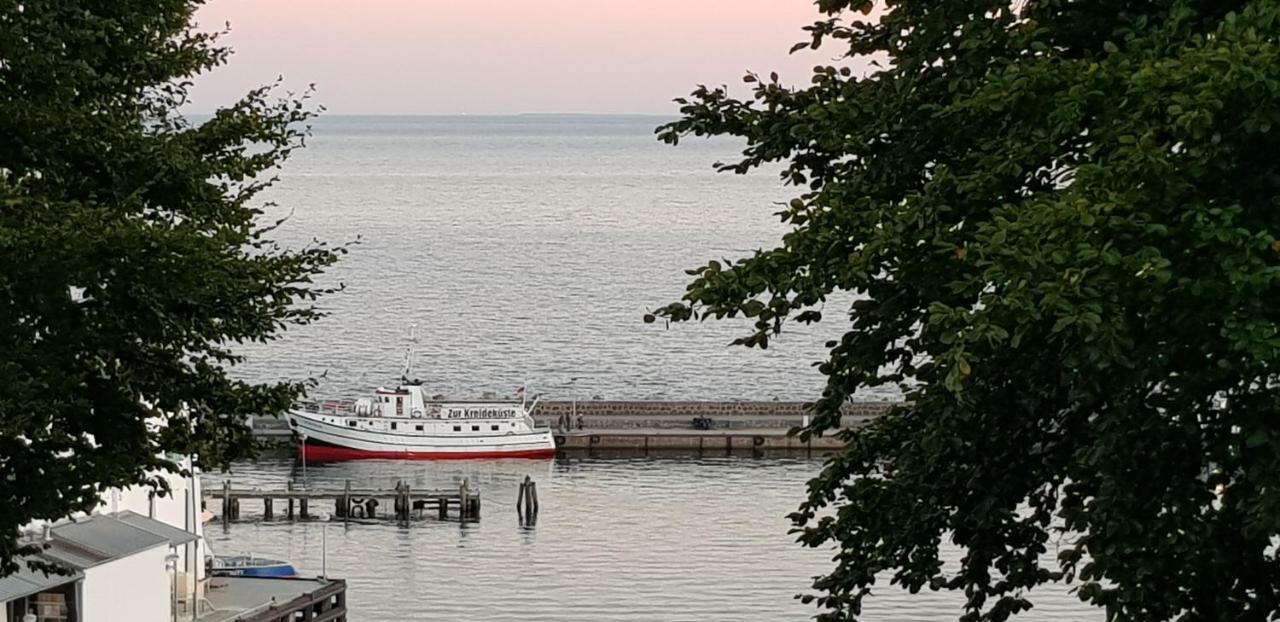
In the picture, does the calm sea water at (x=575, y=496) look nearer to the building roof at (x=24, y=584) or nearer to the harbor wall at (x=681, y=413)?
the harbor wall at (x=681, y=413)

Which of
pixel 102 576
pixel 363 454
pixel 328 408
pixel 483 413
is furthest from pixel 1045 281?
pixel 328 408

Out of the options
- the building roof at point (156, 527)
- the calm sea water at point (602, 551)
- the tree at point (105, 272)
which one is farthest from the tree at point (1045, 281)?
the calm sea water at point (602, 551)

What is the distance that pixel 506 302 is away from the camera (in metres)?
141

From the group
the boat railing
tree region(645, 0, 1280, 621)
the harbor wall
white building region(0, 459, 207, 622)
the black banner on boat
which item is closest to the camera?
tree region(645, 0, 1280, 621)

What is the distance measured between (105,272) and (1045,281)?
294 inches

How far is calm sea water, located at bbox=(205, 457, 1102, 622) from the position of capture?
51.4 m

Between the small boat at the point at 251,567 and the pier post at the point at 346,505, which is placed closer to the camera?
the small boat at the point at 251,567

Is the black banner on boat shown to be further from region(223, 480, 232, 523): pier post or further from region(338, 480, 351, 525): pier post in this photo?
region(223, 480, 232, 523): pier post

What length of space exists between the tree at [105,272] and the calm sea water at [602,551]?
34573mm

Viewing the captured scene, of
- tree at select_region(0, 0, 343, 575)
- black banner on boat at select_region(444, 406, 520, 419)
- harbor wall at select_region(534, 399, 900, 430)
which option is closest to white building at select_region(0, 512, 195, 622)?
tree at select_region(0, 0, 343, 575)

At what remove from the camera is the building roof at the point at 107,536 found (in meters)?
28.4

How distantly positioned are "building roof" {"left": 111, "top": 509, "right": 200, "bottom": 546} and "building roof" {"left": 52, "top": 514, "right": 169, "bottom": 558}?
220 millimetres

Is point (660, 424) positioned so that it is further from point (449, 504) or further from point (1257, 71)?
point (1257, 71)

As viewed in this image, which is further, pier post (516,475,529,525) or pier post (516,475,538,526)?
pier post (516,475,529,525)
